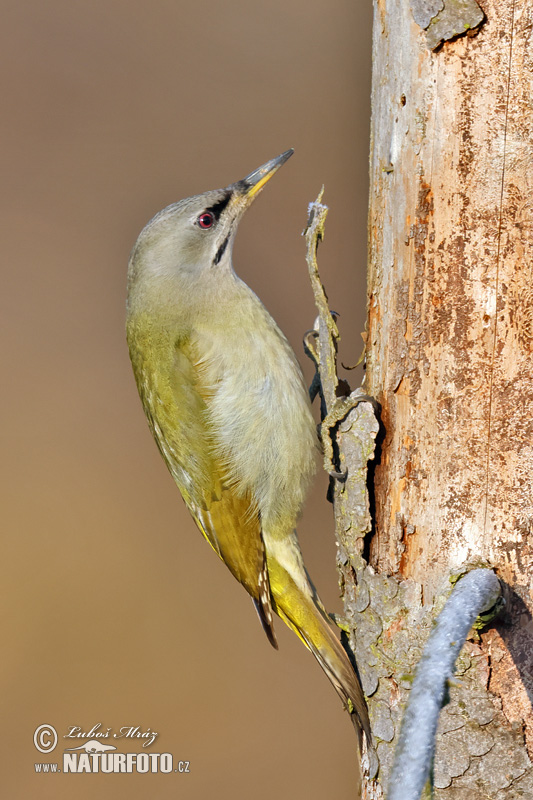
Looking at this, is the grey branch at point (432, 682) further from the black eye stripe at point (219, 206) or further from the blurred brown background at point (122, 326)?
the blurred brown background at point (122, 326)

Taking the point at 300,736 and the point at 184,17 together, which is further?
the point at 184,17

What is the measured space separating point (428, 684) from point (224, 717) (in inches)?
127

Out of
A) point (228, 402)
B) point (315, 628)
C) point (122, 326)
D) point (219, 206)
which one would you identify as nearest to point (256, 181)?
point (219, 206)

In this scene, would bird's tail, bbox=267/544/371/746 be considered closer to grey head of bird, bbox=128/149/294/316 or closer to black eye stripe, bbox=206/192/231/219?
grey head of bird, bbox=128/149/294/316

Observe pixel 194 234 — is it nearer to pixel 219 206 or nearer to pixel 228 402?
pixel 219 206

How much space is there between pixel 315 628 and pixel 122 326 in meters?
2.53

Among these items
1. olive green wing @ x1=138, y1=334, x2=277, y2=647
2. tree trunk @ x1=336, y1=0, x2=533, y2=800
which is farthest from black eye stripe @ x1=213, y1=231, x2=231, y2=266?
tree trunk @ x1=336, y1=0, x2=533, y2=800

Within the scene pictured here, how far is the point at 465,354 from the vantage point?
4.80 ft

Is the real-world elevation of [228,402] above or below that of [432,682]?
above

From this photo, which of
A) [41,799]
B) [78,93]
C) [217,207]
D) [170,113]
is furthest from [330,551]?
[78,93]

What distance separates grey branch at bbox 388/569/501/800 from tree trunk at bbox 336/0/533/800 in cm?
11

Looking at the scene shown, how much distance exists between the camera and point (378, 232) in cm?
169

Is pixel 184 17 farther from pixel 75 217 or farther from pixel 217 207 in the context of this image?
pixel 217 207

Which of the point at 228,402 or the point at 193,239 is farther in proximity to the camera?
the point at 193,239
